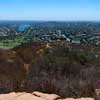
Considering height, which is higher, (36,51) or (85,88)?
(85,88)

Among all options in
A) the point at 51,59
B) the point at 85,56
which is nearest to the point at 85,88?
the point at 51,59

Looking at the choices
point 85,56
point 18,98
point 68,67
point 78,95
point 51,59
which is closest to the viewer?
point 18,98

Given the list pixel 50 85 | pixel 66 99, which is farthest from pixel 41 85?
pixel 66 99

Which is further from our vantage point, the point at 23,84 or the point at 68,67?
the point at 68,67

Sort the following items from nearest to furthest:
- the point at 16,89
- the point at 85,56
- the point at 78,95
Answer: the point at 78,95
the point at 16,89
the point at 85,56

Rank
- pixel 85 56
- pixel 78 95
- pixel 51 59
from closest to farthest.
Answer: pixel 78 95
pixel 51 59
pixel 85 56

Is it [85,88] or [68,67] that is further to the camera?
[68,67]

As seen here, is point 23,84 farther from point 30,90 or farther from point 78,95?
point 78,95

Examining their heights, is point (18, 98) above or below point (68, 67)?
above

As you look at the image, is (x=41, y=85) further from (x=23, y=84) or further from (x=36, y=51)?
(x=36, y=51)
